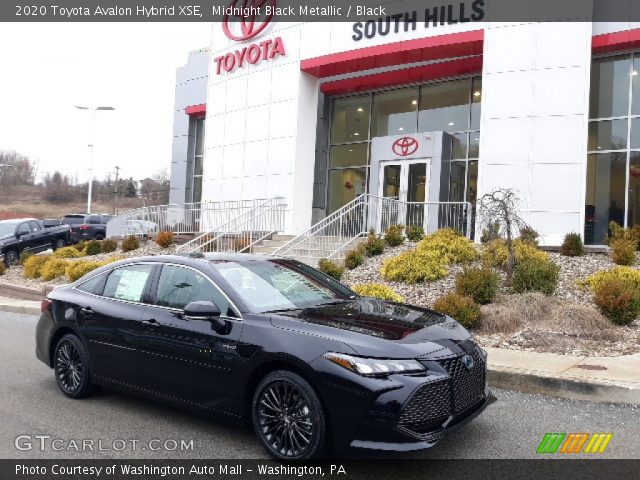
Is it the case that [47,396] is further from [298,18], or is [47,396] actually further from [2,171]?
[2,171]

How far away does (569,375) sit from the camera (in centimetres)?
612

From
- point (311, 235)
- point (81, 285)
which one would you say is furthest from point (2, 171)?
point (81, 285)

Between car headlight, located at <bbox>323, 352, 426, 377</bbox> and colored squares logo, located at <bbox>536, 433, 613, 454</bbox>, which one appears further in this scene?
colored squares logo, located at <bbox>536, 433, 613, 454</bbox>

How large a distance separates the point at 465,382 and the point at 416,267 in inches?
286

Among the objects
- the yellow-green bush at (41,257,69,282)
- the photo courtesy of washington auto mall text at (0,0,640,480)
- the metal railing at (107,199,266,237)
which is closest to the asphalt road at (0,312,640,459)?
the photo courtesy of washington auto mall text at (0,0,640,480)

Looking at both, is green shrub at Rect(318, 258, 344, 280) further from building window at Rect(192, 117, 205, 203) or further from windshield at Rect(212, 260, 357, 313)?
building window at Rect(192, 117, 205, 203)

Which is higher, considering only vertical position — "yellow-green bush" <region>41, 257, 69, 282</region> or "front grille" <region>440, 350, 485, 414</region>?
"front grille" <region>440, 350, 485, 414</region>

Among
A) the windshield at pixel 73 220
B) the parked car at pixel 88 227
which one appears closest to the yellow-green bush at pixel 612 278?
the parked car at pixel 88 227

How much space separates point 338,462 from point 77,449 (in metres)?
2.08

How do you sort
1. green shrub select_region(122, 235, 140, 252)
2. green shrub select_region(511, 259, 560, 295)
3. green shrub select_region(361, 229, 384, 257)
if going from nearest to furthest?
green shrub select_region(511, 259, 560, 295) < green shrub select_region(361, 229, 384, 257) < green shrub select_region(122, 235, 140, 252)

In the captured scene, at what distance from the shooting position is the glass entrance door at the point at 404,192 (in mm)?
16969

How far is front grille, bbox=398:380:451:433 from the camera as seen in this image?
3.86 m

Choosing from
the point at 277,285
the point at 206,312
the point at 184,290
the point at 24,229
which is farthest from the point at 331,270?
the point at 24,229

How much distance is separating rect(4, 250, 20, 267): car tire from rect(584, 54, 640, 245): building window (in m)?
19.3
